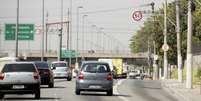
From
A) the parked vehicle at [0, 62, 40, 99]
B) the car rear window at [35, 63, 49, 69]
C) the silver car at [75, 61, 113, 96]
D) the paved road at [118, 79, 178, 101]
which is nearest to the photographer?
the parked vehicle at [0, 62, 40, 99]

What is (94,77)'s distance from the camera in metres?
34.5

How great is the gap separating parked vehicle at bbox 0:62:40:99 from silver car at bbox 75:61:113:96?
15.0 feet

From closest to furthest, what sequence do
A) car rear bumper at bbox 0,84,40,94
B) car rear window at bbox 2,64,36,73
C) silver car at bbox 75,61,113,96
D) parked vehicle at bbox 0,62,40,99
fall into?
parked vehicle at bbox 0,62,40,99, car rear bumper at bbox 0,84,40,94, car rear window at bbox 2,64,36,73, silver car at bbox 75,61,113,96

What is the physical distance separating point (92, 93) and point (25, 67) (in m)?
8.13

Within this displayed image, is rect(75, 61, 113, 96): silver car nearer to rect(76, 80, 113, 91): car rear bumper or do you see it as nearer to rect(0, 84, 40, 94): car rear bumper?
rect(76, 80, 113, 91): car rear bumper

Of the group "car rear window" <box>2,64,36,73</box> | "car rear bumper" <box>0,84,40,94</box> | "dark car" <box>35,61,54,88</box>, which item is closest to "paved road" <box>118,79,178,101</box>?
"dark car" <box>35,61,54,88</box>

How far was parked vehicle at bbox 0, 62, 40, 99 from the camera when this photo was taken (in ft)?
98.3

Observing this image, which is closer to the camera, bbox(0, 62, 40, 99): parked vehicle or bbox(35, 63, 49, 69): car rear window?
bbox(0, 62, 40, 99): parked vehicle

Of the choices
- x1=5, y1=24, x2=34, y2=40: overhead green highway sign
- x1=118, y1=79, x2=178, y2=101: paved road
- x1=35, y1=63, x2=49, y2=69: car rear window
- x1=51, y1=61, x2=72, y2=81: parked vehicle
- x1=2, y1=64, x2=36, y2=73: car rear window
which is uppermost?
x1=5, y1=24, x2=34, y2=40: overhead green highway sign

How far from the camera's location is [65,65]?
60.7 meters

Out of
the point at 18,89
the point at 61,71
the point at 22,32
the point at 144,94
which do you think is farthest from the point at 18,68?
the point at 22,32

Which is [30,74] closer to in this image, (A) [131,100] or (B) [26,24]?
(A) [131,100]

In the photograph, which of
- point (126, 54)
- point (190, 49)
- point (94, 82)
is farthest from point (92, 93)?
point (126, 54)

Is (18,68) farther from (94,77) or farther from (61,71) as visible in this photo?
(61,71)
